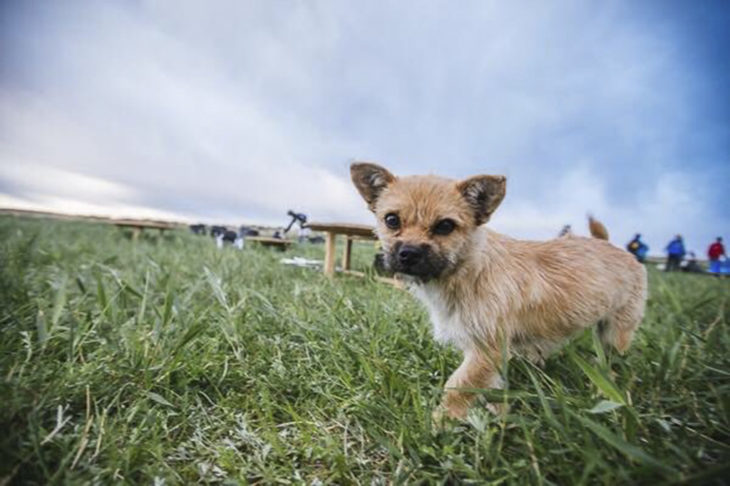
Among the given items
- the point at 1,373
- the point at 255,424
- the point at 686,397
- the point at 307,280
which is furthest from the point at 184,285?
the point at 686,397

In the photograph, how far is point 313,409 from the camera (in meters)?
1.81

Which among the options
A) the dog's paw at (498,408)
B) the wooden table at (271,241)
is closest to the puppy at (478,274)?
the dog's paw at (498,408)

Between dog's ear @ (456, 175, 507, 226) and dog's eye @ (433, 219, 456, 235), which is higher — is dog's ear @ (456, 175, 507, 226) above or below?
above

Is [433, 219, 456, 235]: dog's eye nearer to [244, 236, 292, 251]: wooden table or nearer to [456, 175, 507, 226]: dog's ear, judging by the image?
[456, 175, 507, 226]: dog's ear

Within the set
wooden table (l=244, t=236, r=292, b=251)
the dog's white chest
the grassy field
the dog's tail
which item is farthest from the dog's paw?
wooden table (l=244, t=236, r=292, b=251)

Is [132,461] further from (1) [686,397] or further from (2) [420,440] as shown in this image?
(1) [686,397]

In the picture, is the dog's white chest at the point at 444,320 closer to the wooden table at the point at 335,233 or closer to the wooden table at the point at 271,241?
the wooden table at the point at 335,233

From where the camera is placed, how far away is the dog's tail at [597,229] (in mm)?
3324

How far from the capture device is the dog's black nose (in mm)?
2014

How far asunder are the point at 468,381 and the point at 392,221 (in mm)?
1128

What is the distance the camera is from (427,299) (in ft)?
7.75

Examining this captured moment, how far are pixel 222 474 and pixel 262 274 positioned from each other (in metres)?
3.47

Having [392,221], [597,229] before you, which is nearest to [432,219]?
[392,221]

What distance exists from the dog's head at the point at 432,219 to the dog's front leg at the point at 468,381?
566 millimetres
